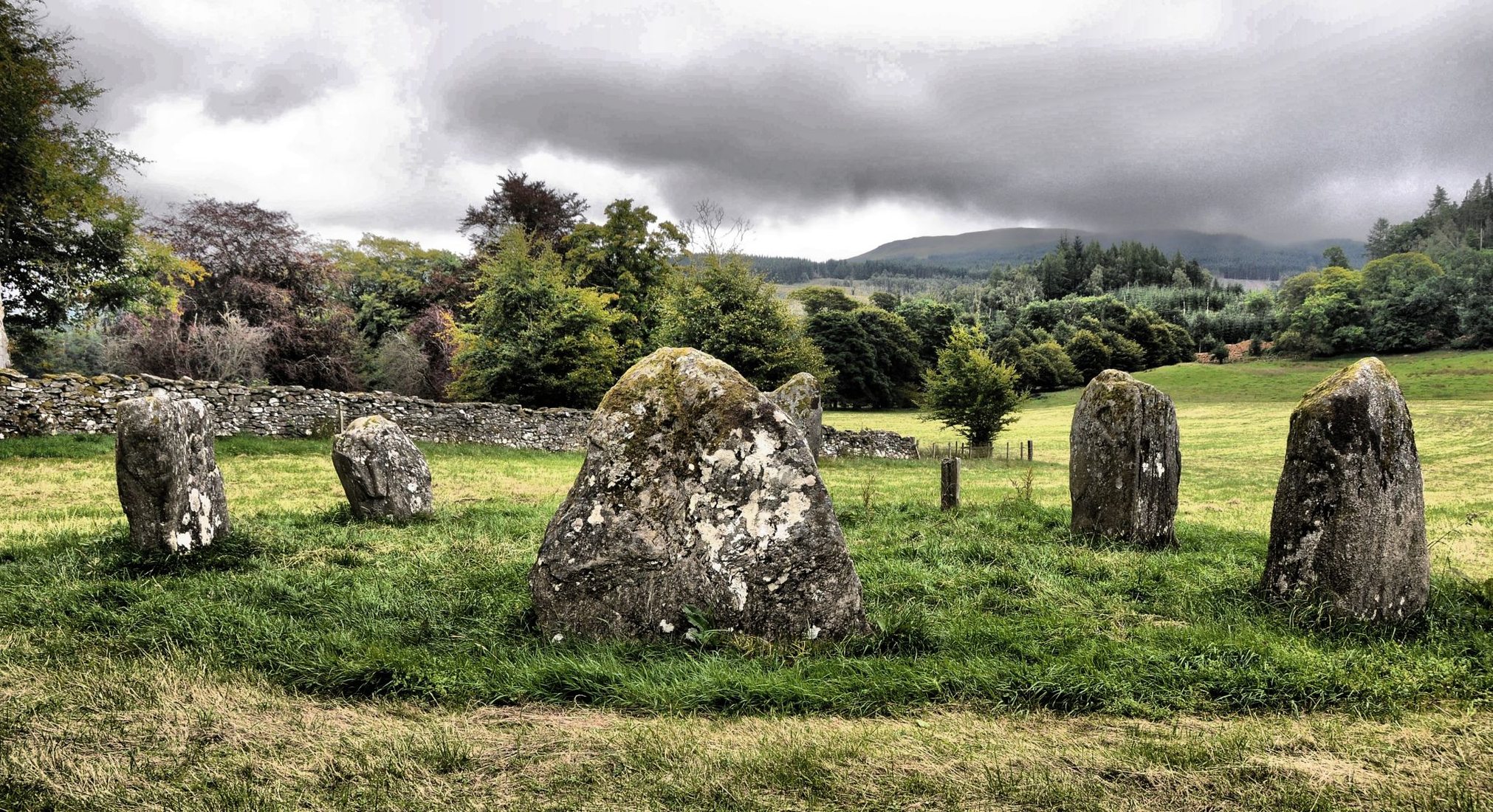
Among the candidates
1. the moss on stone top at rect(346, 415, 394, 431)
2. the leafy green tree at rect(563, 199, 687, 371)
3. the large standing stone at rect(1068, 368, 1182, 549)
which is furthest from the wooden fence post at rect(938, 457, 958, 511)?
the leafy green tree at rect(563, 199, 687, 371)

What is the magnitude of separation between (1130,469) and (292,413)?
22115 millimetres

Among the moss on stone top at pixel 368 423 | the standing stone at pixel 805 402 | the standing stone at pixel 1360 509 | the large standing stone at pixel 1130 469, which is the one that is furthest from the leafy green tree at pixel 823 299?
the standing stone at pixel 1360 509

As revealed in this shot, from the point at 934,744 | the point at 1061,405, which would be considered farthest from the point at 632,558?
the point at 1061,405

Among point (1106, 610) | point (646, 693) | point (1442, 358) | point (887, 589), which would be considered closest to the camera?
point (646, 693)

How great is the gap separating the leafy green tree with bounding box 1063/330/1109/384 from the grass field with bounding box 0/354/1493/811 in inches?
3165

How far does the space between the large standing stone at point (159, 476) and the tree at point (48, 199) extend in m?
18.7

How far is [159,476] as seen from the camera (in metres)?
8.31

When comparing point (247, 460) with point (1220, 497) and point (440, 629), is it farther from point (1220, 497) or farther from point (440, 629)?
point (1220, 497)

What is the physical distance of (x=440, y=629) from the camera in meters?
6.25

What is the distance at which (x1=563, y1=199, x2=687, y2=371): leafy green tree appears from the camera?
126ft

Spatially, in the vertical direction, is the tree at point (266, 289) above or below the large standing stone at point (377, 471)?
above

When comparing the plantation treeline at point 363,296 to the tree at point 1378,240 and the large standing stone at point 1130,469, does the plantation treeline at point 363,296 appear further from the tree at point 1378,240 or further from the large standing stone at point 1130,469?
the tree at point 1378,240

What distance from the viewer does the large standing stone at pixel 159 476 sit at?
27.3 ft

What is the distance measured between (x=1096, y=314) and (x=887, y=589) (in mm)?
103640
